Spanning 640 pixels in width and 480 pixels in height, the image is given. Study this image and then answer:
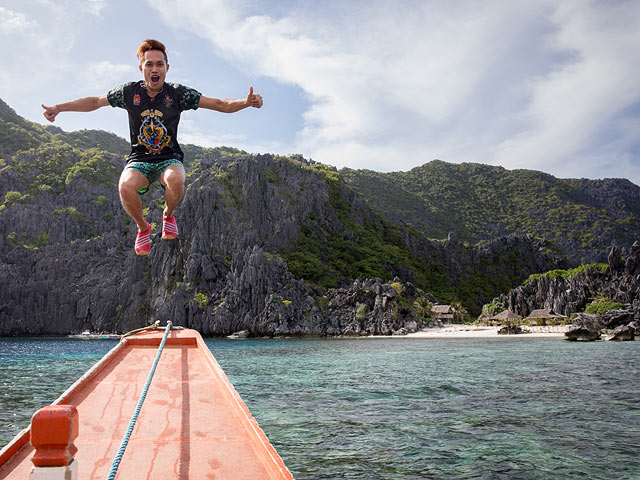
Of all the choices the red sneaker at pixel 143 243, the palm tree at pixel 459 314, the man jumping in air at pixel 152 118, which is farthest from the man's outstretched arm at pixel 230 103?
the palm tree at pixel 459 314

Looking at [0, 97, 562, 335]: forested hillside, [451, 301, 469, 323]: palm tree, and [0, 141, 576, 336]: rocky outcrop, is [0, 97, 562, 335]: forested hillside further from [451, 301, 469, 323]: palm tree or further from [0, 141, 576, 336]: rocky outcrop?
[451, 301, 469, 323]: palm tree

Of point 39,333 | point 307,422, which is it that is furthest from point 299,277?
point 307,422

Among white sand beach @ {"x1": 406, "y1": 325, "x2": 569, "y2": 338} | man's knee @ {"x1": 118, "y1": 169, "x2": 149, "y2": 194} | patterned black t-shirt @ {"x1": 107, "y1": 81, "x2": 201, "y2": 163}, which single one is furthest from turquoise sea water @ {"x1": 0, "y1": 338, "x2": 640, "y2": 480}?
white sand beach @ {"x1": 406, "y1": 325, "x2": 569, "y2": 338}

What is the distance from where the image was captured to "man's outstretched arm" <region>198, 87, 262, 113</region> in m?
5.96

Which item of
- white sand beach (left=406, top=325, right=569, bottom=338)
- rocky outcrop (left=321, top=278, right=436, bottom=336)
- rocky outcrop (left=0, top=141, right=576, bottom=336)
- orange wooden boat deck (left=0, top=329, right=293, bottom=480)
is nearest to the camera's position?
orange wooden boat deck (left=0, top=329, right=293, bottom=480)

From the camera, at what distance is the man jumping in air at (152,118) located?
236 inches

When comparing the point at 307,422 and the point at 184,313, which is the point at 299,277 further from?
the point at 307,422

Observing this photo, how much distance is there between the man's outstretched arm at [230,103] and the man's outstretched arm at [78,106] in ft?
4.57

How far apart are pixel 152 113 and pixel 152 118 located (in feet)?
0.23

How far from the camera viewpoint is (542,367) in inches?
1131

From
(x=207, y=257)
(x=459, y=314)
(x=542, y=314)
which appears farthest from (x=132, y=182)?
(x=459, y=314)

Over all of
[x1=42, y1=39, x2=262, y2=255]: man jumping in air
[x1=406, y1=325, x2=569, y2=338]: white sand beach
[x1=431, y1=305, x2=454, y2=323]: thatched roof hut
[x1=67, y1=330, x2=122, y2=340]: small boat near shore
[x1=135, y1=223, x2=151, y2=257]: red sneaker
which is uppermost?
[x1=42, y1=39, x2=262, y2=255]: man jumping in air

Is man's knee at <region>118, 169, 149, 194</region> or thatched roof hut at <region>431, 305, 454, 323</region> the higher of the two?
man's knee at <region>118, 169, 149, 194</region>

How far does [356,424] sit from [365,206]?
5628 inches
